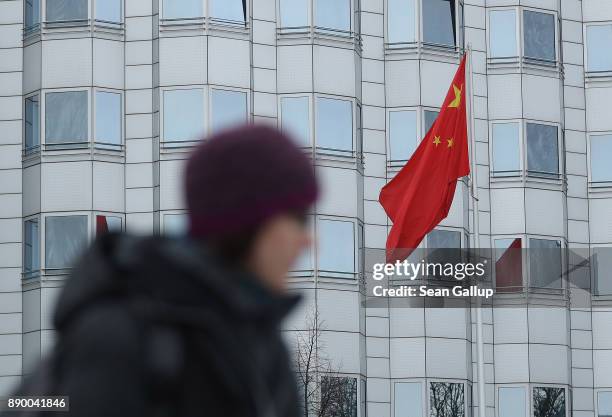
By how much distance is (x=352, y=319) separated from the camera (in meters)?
33.8

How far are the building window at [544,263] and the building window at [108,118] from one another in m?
9.82

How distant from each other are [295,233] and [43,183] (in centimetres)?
3136

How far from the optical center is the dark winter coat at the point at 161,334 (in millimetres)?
2246

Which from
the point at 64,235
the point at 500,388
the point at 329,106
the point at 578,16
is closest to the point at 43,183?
the point at 64,235

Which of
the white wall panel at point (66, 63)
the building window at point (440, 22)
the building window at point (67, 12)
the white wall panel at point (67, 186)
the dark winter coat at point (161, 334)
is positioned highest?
the building window at point (440, 22)

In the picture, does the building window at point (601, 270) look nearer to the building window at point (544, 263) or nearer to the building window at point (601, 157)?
the building window at point (544, 263)

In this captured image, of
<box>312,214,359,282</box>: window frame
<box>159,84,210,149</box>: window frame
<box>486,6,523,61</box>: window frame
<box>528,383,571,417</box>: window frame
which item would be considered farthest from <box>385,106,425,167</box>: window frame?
<box>528,383,571,417</box>: window frame

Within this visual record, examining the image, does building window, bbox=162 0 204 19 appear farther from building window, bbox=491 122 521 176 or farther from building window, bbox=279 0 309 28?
building window, bbox=491 122 521 176

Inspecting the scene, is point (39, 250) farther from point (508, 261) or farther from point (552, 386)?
point (552, 386)

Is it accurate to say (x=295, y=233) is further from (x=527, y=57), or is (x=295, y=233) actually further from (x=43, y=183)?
(x=527, y=57)

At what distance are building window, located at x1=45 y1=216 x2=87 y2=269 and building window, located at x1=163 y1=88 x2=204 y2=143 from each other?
8.71 ft

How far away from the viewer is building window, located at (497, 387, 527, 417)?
35281 millimetres

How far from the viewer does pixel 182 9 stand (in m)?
34.0

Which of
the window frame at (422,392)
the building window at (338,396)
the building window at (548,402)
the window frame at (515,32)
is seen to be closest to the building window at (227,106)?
the building window at (338,396)
